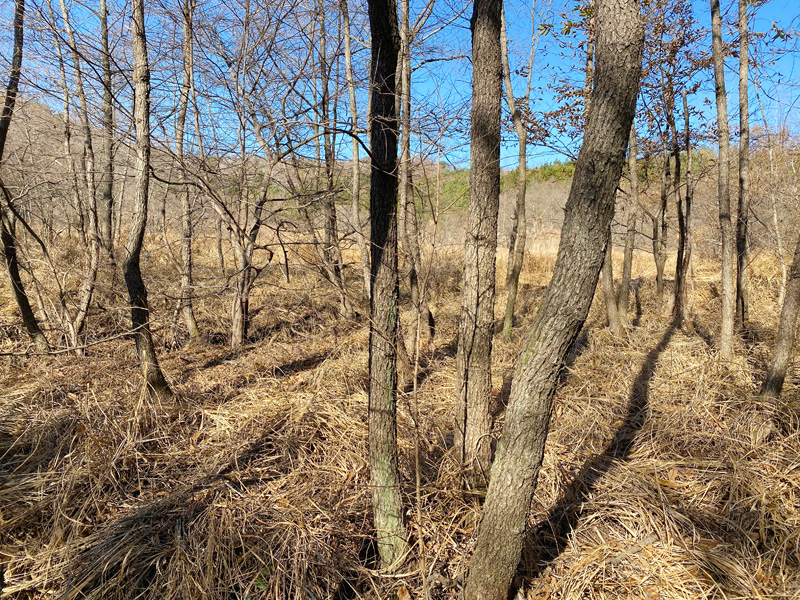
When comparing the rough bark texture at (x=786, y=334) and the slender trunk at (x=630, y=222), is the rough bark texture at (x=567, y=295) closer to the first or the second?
the rough bark texture at (x=786, y=334)

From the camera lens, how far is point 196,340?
6.68 m

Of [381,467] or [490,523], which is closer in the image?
[490,523]

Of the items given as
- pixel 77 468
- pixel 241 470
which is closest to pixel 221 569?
pixel 241 470

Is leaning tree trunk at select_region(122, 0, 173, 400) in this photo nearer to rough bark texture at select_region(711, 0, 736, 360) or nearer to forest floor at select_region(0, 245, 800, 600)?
forest floor at select_region(0, 245, 800, 600)

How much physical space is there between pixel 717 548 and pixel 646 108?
681cm

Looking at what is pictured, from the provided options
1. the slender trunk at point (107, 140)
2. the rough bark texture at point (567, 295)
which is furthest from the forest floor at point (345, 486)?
the slender trunk at point (107, 140)

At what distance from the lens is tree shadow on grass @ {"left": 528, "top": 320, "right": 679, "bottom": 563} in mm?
2906

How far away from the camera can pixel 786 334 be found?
374 centimetres

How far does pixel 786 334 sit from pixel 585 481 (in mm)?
2246

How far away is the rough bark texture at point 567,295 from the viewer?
6.23 ft

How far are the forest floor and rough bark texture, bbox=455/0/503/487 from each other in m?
0.27

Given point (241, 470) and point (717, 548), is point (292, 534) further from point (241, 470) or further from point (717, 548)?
point (717, 548)

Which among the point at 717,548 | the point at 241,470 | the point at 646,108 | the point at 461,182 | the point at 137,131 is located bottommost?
the point at 717,548

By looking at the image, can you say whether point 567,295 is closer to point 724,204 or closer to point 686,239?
point 724,204
